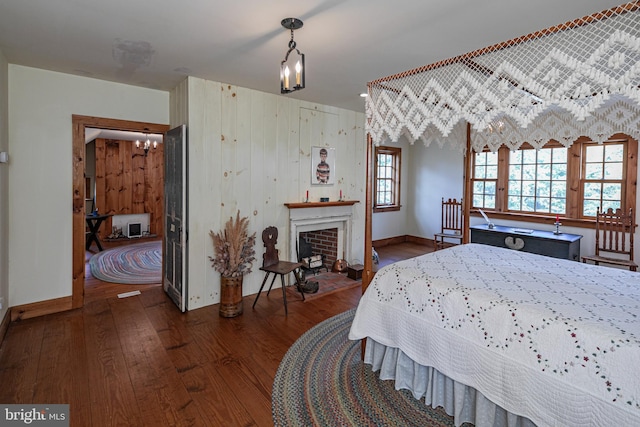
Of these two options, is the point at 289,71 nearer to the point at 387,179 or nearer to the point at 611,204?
the point at 611,204

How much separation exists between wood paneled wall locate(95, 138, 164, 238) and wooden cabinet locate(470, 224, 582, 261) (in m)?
6.61

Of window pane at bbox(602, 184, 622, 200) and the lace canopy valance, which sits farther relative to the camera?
window pane at bbox(602, 184, 622, 200)

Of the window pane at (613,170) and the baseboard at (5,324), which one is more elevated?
the window pane at (613,170)

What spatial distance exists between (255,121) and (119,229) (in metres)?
5.42

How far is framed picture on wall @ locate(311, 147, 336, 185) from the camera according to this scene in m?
4.52

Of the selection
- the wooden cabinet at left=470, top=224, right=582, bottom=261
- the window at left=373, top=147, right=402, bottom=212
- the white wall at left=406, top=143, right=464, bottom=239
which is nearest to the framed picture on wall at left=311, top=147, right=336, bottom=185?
the window at left=373, top=147, right=402, bottom=212

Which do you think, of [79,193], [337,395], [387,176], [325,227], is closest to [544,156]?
[387,176]

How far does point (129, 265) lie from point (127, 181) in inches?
122

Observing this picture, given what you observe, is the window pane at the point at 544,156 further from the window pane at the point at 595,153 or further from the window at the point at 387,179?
the window at the point at 387,179

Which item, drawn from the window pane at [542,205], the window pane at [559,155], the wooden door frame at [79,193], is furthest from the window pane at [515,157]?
the wooden door frame at [79,193]

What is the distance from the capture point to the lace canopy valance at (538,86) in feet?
5.22

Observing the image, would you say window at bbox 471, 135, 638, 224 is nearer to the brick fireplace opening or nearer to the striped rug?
the brick fireplace opening

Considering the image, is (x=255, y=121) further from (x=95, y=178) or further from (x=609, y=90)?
(x=95, y=178)

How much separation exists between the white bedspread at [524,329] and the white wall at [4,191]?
299cm
